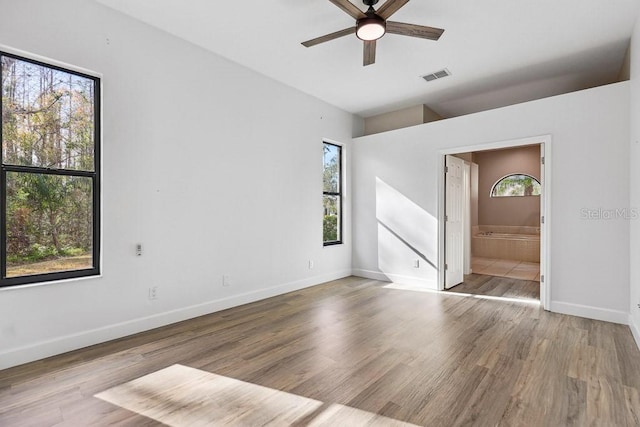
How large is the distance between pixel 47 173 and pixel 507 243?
27.9 feet

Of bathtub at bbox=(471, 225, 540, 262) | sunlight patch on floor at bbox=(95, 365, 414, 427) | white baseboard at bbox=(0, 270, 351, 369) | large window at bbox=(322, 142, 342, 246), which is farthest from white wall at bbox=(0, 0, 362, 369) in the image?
bathtub at bbox=(471, 225, 540, 262)

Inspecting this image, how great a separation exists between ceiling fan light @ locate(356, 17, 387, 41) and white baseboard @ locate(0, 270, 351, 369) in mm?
3290

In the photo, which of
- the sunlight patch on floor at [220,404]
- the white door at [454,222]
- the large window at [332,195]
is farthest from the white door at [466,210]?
the sunlight patch on floor at [220,404]

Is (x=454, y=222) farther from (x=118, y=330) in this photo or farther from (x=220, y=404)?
(x=118, y=330)

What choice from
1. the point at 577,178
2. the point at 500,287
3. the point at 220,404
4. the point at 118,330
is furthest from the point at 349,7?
the point at 500,287

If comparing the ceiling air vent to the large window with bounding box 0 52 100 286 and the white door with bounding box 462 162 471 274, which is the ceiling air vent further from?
the large window with bounding box 0 52 100 286

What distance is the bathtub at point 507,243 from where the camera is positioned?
7.31m

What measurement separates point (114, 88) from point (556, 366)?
4.54m

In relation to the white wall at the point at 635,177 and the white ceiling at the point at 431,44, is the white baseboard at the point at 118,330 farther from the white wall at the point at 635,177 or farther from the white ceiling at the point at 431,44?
the white wall at the point at 635,177

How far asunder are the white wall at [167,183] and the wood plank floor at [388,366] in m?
0.33

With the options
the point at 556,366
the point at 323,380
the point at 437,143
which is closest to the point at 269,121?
the point at 437,143

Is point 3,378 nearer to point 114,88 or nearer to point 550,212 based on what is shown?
point 114,88

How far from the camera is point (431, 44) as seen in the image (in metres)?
3.52

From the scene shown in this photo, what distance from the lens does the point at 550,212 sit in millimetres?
3885
